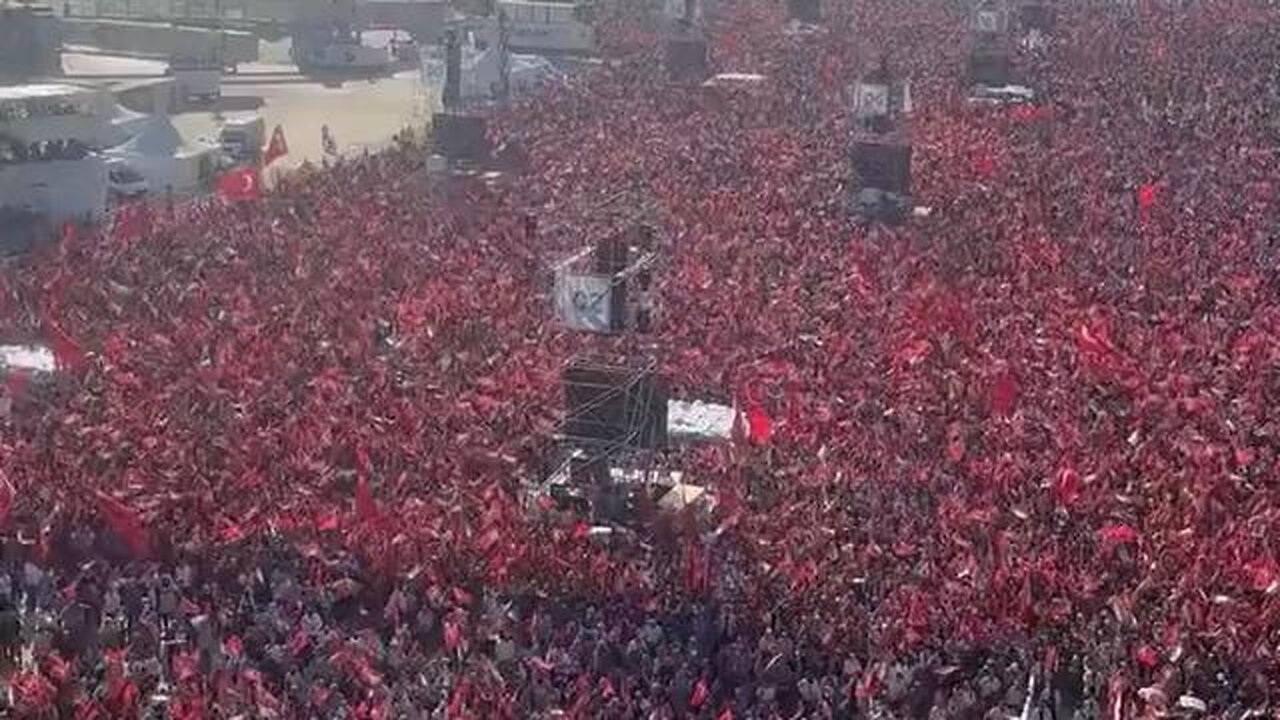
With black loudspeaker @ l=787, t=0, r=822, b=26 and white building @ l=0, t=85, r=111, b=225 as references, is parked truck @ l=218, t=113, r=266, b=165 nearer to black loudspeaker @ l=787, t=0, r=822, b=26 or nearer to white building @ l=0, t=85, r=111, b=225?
white building @ l=0, t=85, r=111, b=225

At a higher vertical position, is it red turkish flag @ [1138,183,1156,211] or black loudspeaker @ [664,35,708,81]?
black loudspeaker @ [664,35,708,81]

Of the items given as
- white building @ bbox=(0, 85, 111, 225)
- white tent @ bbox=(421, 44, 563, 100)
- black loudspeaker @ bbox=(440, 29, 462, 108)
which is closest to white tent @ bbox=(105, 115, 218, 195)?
white building @ bbox=(0, 85, 111, 225)

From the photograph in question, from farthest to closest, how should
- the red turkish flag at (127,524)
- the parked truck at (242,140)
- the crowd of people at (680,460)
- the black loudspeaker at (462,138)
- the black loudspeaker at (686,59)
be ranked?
1. the black loudspeaker at (686,59)
2. the parked truck at (242,140)
3. the black loudspeaker at (462,138)
4. the red turkish flag at (127,524)
5. the crowd of people at (680,460)

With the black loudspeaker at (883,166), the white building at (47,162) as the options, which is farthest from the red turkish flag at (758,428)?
the white building at (47,162)

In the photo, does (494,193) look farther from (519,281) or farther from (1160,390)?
(1160,390)

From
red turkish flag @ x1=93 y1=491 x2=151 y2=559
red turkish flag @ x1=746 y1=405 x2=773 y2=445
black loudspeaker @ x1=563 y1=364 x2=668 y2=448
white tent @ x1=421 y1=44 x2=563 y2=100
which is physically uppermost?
white tent @ x1=421 y1=44 x2=563 y2=100

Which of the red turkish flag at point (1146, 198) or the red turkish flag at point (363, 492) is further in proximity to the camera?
the red turkish flag at point (1146, 198)

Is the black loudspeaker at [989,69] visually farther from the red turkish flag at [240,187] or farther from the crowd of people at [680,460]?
the red turkish flag at [240,187]
